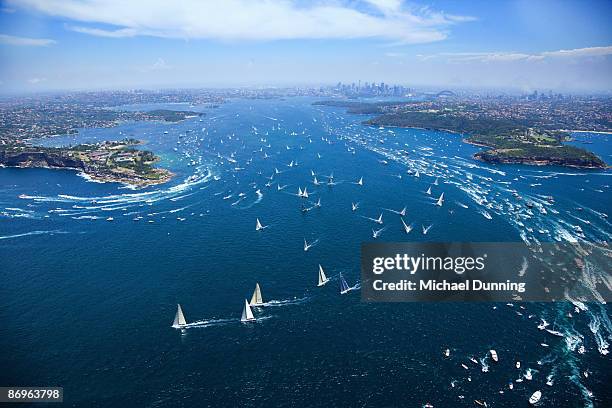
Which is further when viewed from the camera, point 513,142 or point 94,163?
point 513,142

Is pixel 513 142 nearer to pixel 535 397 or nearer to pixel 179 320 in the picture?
pixel 535 397

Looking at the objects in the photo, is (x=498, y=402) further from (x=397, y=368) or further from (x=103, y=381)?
(x=103, y=381)

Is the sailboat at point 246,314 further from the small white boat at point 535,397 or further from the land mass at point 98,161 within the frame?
the land mass at point 98,161

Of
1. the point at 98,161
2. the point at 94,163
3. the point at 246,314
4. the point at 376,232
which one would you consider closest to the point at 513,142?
the point at 376,232

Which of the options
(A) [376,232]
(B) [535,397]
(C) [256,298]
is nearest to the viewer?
(B) [535,397]

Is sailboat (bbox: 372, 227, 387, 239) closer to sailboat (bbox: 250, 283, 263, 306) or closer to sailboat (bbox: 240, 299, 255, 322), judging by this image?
sailboat (bbox: 250, 283, 263, 306)
